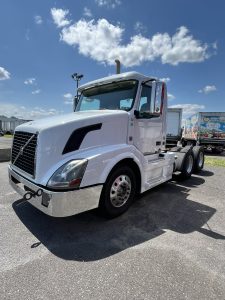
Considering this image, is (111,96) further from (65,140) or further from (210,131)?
(210,131)

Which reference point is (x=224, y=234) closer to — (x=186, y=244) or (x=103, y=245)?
Result: (x=186, y=244)

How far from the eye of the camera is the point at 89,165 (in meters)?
3.19

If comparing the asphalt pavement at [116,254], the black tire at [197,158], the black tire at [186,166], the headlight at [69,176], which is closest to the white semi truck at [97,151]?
the headlight at [69,176]

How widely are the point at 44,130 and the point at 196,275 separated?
274 centimetres

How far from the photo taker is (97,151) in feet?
11.2

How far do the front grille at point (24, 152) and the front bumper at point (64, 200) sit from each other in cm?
23

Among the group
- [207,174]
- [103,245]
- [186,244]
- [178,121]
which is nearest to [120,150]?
[103,245]

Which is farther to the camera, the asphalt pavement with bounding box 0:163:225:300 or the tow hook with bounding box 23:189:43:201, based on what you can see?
the tow hook with bounding box 23:189:43:201

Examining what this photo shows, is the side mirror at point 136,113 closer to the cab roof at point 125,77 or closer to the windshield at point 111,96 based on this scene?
the windshield at point 111,96

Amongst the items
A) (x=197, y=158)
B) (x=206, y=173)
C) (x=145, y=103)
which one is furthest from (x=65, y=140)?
(x=206, y=173)

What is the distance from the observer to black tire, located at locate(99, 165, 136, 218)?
11.8ft

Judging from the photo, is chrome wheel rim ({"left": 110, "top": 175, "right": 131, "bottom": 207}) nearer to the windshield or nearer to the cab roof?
the windshield

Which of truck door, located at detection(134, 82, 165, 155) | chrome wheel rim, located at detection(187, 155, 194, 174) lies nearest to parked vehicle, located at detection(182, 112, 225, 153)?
chrome wheel rim, located at detection(187, 155, 194, 174)

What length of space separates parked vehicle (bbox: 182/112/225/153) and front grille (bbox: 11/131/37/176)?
13.2 metres
